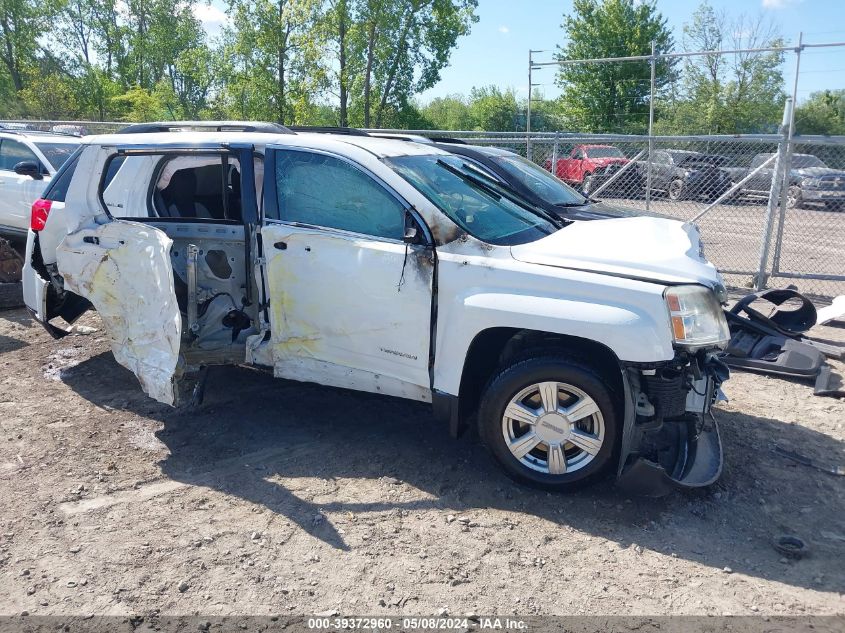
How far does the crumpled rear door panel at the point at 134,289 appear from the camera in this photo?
4.13m

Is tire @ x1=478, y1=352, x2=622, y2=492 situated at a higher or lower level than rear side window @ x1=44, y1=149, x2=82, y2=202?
lower

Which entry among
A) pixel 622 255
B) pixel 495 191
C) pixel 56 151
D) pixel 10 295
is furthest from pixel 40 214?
pixel 56 151

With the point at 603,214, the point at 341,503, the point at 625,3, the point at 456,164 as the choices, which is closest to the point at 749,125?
the point at 625,3

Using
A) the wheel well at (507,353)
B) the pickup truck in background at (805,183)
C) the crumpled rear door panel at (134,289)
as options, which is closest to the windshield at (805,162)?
the pickup truck in background at (805,183)

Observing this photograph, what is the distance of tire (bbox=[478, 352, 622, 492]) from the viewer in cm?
359

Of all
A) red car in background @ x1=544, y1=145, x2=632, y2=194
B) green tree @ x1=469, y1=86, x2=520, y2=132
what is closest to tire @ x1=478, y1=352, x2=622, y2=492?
red car in background @ x1=544, y1=145, x2=632, y2=194

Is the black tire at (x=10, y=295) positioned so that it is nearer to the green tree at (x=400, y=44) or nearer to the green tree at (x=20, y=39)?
the green tree at (x=400, y=44)

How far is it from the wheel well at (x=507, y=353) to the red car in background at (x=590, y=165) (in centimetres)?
880

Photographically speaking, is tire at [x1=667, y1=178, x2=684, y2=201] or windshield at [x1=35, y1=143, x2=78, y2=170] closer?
windshield at [x1=35, y1=143, x2=78, y2=170]

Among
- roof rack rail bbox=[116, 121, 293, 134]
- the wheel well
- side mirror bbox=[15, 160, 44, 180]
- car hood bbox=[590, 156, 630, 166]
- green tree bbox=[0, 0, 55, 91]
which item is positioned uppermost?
green tree bbox=[0, 0, 55, 91]

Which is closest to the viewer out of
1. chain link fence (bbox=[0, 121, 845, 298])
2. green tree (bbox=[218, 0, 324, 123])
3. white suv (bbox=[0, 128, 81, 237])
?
chain link fence (bbox=[0, 121, 845, 298])

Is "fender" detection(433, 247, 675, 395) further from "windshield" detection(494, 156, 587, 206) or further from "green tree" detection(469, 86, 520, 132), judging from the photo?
"green tree" detection(469, 86, 520, 132)

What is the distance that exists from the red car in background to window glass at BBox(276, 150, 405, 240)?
8.58 meters

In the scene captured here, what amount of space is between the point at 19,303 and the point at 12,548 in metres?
5.16
